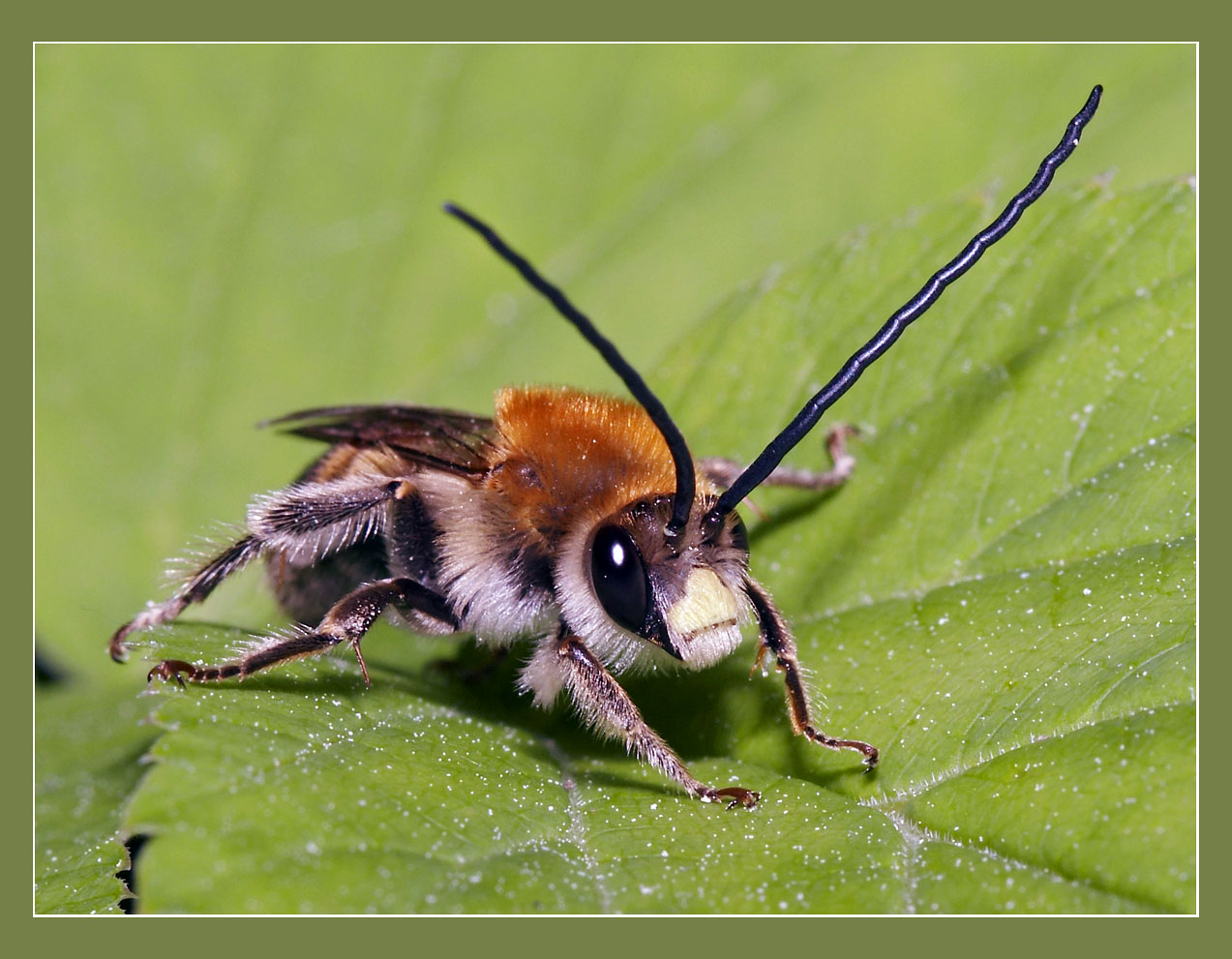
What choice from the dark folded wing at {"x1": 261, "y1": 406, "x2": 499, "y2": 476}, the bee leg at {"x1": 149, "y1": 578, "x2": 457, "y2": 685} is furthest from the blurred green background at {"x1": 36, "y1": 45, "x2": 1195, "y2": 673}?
the bee leg at {"x1": 149, "y1": 578, "x2": 457, "y2": 685}

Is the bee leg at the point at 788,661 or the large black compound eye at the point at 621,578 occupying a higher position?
the large black compound eye at the point at 621,578

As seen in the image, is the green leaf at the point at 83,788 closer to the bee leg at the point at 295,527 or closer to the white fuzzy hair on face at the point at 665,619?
the bee leg at the point at 295,527

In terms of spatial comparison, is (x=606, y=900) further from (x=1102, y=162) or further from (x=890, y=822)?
(x=1102, y=162)

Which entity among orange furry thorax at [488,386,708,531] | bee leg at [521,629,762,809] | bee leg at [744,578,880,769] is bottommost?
bee leg at [521,629,762,809]

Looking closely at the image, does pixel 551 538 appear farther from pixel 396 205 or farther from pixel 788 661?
pixel 396 205

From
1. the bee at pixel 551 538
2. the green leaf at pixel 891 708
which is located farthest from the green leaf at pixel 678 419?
the bee at pixel 551 538

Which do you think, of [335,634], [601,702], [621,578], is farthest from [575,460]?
[335,634]

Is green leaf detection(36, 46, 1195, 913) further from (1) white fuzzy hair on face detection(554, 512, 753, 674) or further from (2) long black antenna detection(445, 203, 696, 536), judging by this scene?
(2) long black antenna detection(445, 203, 696, 536)

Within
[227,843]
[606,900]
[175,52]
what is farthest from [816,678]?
[175,52]
